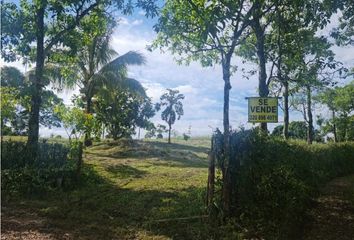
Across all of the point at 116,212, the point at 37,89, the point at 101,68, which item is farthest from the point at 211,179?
the point at 101,68

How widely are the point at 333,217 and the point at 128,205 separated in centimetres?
507

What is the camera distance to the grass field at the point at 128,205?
8.63 m

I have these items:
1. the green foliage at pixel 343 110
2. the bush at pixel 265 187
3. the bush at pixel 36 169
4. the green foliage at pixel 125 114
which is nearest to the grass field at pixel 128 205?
the bush at pixel 36 169

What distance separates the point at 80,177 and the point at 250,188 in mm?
6889

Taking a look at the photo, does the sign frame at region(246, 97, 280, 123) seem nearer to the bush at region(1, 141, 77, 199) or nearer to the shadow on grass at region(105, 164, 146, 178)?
the bush at region(1, 141, 77, 199)

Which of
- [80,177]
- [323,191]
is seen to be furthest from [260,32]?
[80,177]

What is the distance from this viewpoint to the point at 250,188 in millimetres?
8828

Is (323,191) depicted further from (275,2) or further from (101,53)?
(101,53)

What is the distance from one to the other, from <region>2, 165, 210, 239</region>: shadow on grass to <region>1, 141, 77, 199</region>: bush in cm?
52

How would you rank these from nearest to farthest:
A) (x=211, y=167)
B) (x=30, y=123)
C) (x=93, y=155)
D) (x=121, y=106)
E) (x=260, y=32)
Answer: (x=211, y=167)
(x=30, y=123)
(x=260, y=32)
(x=93, y=155)
(x=121, y=106)

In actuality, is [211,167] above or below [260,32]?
below

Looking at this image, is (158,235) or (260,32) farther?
(260,32)

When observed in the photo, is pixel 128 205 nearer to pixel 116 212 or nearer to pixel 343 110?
pixel 116 212

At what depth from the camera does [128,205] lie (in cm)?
1075
